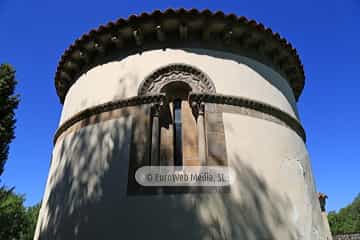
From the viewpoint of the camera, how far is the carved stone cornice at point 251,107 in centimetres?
425

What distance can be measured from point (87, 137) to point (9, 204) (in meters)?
19.7

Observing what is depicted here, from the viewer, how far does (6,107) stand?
7.74 m

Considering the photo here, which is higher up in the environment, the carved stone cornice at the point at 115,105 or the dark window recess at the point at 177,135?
the carved stone cornice at the point at 115,105

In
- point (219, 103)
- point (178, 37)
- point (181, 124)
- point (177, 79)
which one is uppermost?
point (178, 37)

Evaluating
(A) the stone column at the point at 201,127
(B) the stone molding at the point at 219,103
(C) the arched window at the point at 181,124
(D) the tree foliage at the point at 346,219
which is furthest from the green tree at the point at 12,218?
(D) the tree foliage at the point at 346,219

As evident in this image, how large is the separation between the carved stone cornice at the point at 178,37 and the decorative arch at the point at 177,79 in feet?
2.09

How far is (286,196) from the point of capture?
3912 millimetres

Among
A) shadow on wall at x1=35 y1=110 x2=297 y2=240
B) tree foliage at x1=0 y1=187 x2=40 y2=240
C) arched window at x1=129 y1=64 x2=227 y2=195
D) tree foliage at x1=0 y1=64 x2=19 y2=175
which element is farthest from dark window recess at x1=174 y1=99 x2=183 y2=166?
tree foliage at x1=0 y1=187 x2=40 y2=240

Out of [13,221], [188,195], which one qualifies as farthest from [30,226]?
[188,195]

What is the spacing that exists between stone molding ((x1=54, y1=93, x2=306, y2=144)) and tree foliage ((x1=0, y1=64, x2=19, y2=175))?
428cm

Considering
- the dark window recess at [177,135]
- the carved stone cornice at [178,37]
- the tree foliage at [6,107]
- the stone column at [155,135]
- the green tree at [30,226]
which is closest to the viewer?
the stone column at [155,135]

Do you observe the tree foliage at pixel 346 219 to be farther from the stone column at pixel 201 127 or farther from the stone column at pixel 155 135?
the stone column at pixel 155 135

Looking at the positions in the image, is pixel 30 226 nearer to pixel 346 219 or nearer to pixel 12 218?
pixel 12 218

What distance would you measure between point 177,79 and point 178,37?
1102mm
